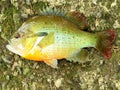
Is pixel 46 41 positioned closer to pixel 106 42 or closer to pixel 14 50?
pixel 14 50

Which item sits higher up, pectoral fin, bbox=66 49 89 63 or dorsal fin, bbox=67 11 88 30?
dorsal fin, bbox=67 11 88 30

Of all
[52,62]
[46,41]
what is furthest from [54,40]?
[52,62]

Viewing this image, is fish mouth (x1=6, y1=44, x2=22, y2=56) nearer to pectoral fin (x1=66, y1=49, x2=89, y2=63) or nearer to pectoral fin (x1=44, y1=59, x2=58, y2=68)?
pectoral fin (x1=44, y1=59, x2=58, y2=68)

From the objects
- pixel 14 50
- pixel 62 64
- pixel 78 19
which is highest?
pixel 78 19

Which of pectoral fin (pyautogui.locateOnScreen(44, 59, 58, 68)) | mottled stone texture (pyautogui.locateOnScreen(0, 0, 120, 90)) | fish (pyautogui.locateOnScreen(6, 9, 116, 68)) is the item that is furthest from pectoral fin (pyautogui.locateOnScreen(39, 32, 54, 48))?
mottled stone texture (pyautogui.locateOnScreen(0, 0, 120, 90))

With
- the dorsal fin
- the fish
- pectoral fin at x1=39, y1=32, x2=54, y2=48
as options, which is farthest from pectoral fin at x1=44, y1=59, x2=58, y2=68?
the dorsal fin

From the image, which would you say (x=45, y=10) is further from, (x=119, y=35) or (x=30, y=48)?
(x=119, y=35)

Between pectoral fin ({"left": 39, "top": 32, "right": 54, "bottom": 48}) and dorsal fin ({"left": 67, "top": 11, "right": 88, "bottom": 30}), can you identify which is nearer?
pectoral fin ({"left": 39, "top": 32, "right": 54, "bottom": 48})
